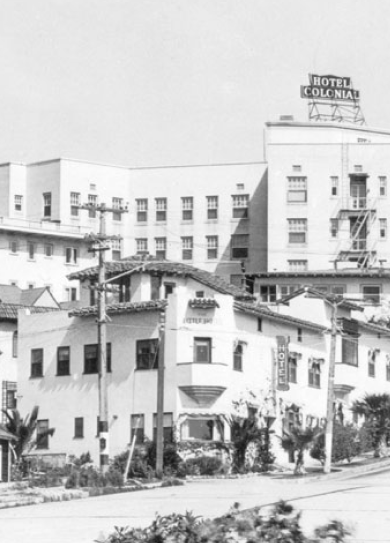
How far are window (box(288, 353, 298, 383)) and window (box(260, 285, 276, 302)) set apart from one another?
44953 millimetres

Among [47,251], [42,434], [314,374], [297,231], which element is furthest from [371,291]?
[42,434]

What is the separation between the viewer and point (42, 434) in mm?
76500

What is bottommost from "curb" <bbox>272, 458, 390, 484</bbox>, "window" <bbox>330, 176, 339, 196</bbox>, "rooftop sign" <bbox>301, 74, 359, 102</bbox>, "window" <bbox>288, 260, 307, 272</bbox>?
"curb" <bbox>272, 458, 390, 484</bbox>

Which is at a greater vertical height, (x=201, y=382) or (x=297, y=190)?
(x=297, y=190)

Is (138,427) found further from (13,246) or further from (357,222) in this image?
(357,222)

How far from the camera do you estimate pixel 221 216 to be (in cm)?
14112

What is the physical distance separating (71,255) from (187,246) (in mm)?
14972

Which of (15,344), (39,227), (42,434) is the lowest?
(42,434)

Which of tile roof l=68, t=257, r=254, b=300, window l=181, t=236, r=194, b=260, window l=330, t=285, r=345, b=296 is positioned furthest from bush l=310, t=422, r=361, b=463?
window l=181, t=236, r=194, b=260

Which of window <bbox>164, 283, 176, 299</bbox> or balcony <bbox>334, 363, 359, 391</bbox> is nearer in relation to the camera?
window <bbox>164, 283, 176, 299</bbox>

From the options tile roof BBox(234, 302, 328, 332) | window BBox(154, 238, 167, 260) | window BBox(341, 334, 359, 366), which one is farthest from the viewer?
window BBox(154, 238, 167, 260)

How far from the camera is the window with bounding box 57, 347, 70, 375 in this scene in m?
78.9

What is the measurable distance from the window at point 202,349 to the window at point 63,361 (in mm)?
7720

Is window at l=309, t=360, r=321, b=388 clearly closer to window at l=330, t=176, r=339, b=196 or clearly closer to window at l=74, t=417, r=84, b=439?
window at l=74, t=417, r=84, b=439
